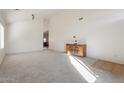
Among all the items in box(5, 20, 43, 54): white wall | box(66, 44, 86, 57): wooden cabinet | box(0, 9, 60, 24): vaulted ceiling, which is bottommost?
box(66, 44, 86, 57): wooden cabinet

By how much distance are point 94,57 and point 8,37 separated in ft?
18.8

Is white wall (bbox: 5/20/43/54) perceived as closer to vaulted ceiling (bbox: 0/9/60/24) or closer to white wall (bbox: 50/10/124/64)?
vaulted ceiling (bbox: 0/9/60/24)

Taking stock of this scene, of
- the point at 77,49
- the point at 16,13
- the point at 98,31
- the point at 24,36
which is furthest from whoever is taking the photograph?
the point at 24,36

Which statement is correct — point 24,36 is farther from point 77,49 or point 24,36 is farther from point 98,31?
point 98,31

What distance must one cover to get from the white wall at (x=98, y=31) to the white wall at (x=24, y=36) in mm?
2189

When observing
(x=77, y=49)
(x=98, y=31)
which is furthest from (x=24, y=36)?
(x=98, y=31)

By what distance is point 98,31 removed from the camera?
5996mm

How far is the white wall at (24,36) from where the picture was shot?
8.24 meters

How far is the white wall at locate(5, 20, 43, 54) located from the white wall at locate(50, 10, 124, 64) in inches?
86.2

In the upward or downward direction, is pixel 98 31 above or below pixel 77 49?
above

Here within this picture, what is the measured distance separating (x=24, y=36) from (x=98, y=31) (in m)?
5.67

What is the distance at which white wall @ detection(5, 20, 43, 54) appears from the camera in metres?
8.24

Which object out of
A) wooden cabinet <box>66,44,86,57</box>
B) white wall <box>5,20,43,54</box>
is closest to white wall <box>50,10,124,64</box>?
wooden cabinet <box>66,44,86,57</box>
